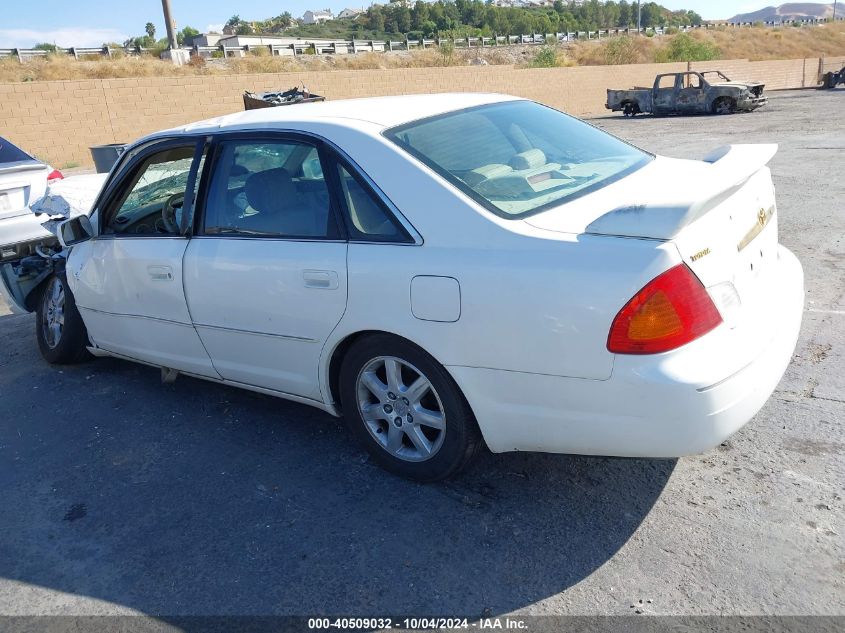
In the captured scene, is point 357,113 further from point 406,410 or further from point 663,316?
point 663,316

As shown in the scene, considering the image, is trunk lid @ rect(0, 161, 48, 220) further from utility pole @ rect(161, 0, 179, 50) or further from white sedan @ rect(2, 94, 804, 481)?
utility pole @ rect(161, 0, 179, 50)

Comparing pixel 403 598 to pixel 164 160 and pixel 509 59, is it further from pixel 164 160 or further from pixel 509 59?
pixel 509 59

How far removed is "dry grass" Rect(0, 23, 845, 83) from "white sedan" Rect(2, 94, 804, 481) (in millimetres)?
31382

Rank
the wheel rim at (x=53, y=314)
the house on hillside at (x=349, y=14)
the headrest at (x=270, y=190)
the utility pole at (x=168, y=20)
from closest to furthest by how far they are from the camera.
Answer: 1. the headrest at (x=270, y=190)
2. the wheel rim at (x=53, y=314)
3. the utility pole at (x=168, y=20)
4. the house on hillside at (x=349, y=14)

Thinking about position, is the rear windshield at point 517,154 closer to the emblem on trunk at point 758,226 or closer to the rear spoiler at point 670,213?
the rear spoiler at point 670,213

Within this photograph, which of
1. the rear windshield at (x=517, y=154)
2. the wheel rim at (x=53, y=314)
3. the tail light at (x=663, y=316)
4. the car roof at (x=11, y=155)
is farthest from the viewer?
the car roof at (x=11, y=155)

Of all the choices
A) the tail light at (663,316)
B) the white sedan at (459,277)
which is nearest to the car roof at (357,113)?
the white sedan at (459,277)

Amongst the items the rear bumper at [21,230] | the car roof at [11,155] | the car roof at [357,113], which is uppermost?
the car roof at [357,113]

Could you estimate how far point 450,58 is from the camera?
52.2 m

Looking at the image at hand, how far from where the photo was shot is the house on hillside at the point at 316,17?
150m

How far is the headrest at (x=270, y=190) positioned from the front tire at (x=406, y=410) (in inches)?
33.1

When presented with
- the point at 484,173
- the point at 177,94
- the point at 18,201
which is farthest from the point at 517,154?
the point at 177,94

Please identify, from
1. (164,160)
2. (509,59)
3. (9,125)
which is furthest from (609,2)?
(164,160)

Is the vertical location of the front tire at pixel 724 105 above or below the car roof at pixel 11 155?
below
